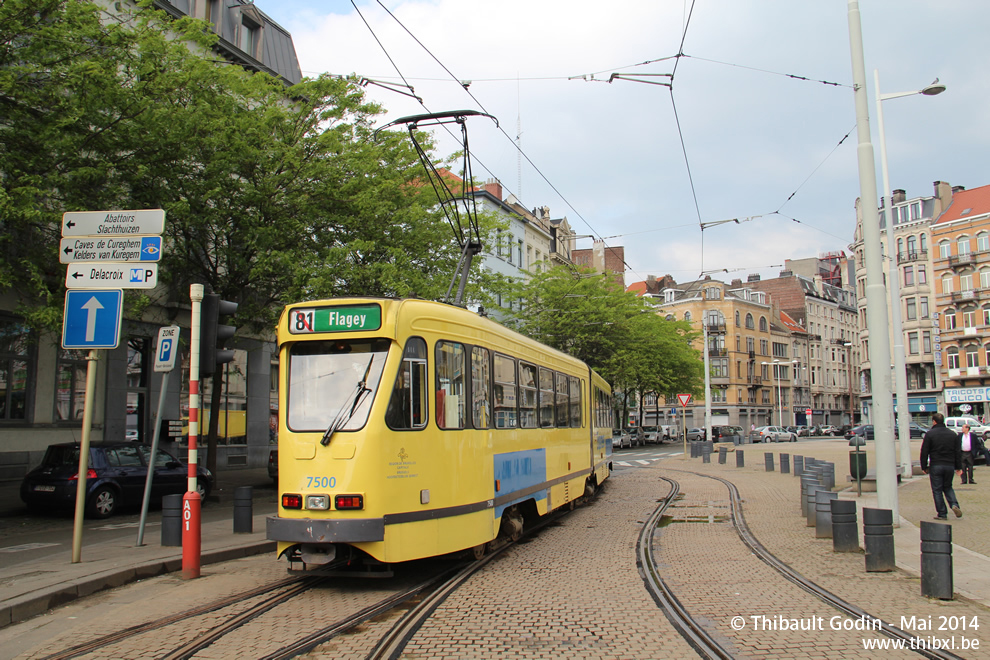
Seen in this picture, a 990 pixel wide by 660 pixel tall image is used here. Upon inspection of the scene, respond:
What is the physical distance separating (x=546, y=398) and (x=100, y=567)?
6.59 metres

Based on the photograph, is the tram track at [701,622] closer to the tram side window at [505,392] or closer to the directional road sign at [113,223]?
the tram side window at [505,392]

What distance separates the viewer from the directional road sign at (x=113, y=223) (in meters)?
9.11

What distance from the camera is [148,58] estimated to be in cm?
1280

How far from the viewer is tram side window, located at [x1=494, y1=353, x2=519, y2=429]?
380 inches

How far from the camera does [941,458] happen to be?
11984 millimetres

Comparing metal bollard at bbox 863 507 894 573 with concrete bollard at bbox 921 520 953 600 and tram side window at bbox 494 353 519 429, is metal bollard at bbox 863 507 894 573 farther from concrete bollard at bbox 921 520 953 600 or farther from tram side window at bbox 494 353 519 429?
tram side window at bbox 494 353 519 429

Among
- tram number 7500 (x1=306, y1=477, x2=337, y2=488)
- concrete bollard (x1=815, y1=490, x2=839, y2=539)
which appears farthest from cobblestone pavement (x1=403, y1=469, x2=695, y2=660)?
concrete bollard (x1=815, y1=490, x2=839, y2=539)

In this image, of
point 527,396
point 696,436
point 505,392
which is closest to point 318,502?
point 505,392

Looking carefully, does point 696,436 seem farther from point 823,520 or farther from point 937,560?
point 937,560

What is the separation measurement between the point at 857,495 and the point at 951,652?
1198 centimetres

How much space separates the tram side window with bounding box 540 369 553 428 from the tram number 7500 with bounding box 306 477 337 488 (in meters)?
4.79

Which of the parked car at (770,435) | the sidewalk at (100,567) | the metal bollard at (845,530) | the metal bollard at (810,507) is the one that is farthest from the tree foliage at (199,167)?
the parked car at (770,435)

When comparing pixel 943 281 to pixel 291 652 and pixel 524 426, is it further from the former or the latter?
pixel 291 652

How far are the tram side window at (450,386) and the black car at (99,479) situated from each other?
27.6 feet
